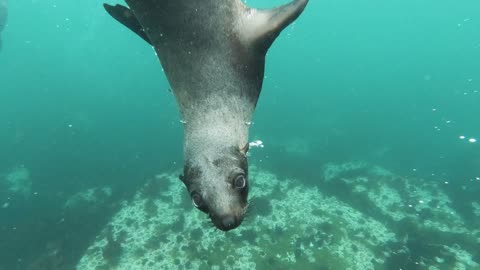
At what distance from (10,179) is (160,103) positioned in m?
13.8

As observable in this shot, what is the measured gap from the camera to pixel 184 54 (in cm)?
226

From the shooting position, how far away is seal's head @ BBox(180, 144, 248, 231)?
6.12 feet

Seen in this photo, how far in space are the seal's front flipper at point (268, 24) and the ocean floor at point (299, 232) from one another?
11576mm

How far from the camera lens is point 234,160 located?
77.9 inches

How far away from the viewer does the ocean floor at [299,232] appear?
13.4 meters

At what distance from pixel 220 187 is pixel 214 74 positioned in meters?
0.66

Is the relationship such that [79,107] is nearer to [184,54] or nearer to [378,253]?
[378,253]

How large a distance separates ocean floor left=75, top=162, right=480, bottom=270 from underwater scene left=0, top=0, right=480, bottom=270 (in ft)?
0.22

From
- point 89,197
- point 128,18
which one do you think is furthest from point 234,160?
point 89,197

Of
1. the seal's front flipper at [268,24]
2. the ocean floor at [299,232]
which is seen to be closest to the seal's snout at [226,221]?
the seal's front flipper at [268,24]

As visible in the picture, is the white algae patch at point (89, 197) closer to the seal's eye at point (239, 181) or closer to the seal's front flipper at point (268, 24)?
the seal's front flipper at point (268, 24)

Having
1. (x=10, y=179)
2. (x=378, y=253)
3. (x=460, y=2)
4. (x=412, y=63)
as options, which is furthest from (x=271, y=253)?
(x=460, y=2)

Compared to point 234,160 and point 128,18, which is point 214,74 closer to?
point 234,160

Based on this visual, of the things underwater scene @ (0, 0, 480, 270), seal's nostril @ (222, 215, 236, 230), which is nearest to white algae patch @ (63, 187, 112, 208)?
underwater scene @ (0, 0, 480, 270)
